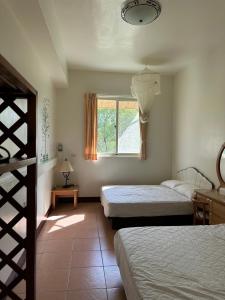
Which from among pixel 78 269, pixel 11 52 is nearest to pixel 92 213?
pixel 78 269

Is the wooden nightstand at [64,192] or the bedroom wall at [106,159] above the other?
the bedroom wall at [106,159]

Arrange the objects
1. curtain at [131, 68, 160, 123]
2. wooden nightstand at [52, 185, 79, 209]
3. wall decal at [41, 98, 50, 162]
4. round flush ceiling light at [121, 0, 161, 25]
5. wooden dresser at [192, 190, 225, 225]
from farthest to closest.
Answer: wooden nightstand at [52, 185, 79, 209]
curtain at [131, 68, 160, 123]
wall decal at [41, 98, 50, 162]
wooden dresser at [192, 190, 225, 225]
round flush ceiling light at [121, 0, 161, 25]

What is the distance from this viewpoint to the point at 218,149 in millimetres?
3588

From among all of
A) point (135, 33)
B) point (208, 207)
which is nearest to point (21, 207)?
point (208, 207)

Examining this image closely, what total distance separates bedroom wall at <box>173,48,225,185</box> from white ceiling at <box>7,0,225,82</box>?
297 millimetres

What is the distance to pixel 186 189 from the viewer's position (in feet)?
13.0

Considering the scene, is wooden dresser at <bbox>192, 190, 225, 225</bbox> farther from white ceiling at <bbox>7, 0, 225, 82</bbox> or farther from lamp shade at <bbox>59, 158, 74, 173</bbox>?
lamp shade at <bbox>59, 158, 74, 173</bbox>

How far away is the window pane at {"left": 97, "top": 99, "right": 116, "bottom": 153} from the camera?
5250mm

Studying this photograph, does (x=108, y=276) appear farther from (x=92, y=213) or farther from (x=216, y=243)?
(x=92, y=213)

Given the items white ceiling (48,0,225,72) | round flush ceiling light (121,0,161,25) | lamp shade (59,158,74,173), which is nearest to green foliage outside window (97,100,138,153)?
lamp shade (59,158,74,173)

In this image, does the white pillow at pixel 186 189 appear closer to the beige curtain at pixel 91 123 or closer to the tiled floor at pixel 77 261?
the tiled floor at pixel 77 261

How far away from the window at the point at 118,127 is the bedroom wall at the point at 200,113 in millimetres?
910

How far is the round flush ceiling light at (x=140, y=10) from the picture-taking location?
2.34 metres

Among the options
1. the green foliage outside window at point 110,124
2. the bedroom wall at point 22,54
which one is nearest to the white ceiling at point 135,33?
the bedroom wall at point 22,54
